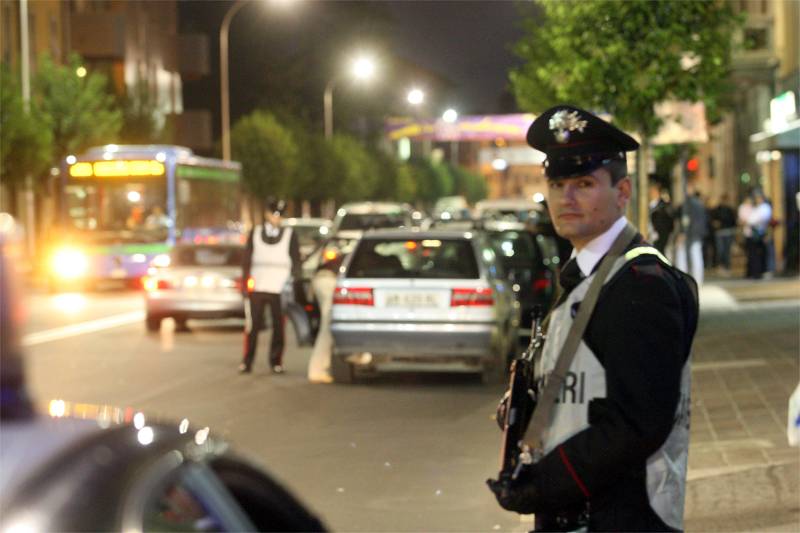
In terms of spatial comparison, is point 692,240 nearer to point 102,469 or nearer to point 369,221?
point 369,221

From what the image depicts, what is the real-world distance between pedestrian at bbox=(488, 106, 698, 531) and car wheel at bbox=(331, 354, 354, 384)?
12496mm

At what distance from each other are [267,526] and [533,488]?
0.97 metres

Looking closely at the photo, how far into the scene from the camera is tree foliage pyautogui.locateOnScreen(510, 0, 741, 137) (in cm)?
2073

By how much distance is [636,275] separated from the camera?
11.9 ft

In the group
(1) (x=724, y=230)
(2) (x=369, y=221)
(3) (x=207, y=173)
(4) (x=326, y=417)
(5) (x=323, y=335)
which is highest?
(3) (x=207, y=173)

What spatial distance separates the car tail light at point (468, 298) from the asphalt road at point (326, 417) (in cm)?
81

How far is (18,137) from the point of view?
47.2 metres

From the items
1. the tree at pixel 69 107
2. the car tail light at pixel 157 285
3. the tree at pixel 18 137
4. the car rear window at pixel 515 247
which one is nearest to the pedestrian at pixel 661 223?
the car rear window at pixel 515 247

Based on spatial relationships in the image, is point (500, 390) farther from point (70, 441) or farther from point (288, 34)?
point (288, 34)

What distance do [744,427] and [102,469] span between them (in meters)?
9.60

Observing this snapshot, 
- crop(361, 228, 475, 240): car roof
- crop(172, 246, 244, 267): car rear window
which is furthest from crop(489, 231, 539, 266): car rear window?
crop(361, 228, 475, 240): car roof

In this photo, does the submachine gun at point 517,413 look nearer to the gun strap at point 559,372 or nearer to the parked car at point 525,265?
the gun strap at point 559,372

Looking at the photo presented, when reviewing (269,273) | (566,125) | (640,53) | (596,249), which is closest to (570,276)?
(596,249)

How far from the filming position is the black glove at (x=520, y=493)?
357cm
